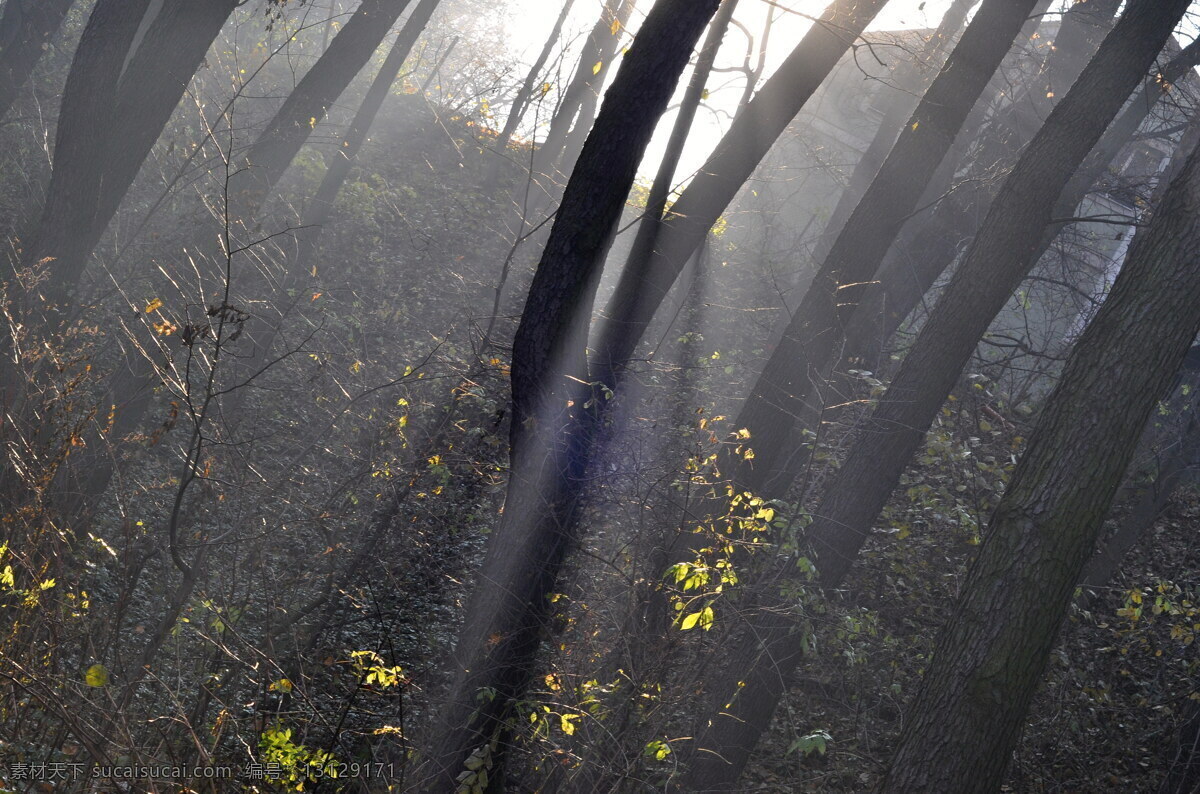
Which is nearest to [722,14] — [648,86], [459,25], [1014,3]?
[648,86]

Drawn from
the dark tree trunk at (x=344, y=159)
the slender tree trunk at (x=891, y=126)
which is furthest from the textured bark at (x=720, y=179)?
the slender tree trunk at (x=891, y=126)

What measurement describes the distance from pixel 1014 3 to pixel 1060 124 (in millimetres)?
1717

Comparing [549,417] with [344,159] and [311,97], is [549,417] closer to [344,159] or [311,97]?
[311,97]

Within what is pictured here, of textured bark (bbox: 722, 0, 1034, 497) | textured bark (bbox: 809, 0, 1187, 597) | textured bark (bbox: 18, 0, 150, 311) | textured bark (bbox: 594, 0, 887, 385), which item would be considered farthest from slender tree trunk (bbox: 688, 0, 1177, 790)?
textured bark (bbox: 18, 0, 150, 311)

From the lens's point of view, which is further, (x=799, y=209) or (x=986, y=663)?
(x=799, y=209)

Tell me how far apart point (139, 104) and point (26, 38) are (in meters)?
6.80

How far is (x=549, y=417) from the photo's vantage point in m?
5.18

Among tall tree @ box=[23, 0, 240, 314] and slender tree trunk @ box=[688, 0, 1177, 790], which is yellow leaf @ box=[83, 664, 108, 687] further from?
tall tree @ box=[23, 0, 240, 314]

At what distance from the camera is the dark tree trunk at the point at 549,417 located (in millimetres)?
4828

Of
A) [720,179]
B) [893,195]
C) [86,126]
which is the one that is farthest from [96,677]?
[893,195]

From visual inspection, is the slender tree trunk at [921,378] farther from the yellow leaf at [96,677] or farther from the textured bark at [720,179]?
the yellow leaf at [96,677]

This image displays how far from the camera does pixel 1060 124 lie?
24.0 ft

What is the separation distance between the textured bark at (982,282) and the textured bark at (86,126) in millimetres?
6469

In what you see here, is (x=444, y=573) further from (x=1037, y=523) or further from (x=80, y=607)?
(x=1037, y=523)
